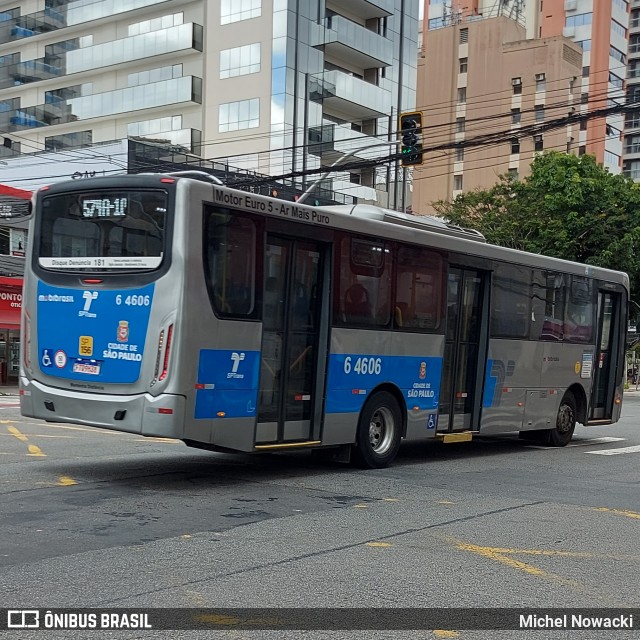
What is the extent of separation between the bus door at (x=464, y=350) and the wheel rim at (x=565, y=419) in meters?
2.97

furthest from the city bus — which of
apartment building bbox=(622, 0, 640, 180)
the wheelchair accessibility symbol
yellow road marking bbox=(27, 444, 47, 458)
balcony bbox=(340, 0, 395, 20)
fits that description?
apartment building bbox=(622, 0, 640, 180)

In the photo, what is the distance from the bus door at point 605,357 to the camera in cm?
1742

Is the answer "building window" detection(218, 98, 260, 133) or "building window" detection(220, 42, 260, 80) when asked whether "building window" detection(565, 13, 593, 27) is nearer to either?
"building window" detection(220, 42, 260, 80)

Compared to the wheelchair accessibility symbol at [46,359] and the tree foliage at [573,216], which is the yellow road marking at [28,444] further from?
the tree foliage at [573,216]

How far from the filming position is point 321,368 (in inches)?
452

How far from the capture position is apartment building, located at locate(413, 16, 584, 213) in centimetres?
7662

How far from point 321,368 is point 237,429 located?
5.10ft

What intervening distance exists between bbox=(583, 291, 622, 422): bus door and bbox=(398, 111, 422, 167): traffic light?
20.6ft

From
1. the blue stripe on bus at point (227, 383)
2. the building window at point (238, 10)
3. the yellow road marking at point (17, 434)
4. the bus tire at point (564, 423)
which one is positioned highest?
the building window at point (238, 10)

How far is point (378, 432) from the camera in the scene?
12609 mm

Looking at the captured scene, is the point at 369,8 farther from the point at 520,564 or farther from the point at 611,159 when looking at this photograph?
the point at 520,564

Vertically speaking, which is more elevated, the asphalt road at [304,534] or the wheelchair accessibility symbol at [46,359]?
the wheelchair accessibility symbol at [46,359]

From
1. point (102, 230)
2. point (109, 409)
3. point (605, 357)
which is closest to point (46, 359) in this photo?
point (109, 409)

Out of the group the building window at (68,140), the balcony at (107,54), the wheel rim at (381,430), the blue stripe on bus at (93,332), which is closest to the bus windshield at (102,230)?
the blue stripe on bus at (93,332)
